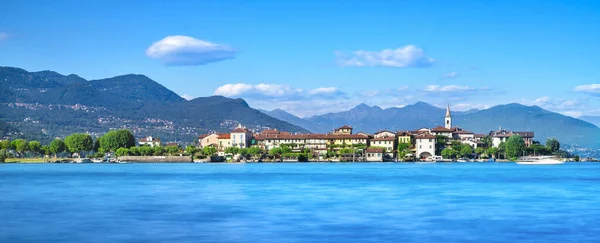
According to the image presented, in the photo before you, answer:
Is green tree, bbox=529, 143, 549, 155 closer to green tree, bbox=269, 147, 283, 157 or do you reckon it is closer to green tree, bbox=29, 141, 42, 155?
green tree, bbox=269, 147, 283, 157

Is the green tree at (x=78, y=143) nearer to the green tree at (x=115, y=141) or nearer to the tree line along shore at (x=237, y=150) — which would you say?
the tree line along shore at (x=237, y=150)

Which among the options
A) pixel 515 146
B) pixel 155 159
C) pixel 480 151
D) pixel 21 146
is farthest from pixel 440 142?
pixel 21 146

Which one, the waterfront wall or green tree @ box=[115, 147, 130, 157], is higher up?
green tree @ box=[115, 147, 130, 157]

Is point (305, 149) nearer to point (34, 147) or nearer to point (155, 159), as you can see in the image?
point (155, 159)

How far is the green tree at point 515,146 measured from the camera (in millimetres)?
137500

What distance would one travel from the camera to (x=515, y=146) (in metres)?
137

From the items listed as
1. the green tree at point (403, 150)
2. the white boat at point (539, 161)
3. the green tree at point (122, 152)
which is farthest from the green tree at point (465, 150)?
the green tree at point (122, 152)

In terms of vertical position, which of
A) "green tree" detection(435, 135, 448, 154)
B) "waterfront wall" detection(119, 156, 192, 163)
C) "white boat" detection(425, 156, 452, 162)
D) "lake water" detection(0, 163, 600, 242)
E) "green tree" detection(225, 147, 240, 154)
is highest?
"green tree" detection(435, 135, 448, 154)

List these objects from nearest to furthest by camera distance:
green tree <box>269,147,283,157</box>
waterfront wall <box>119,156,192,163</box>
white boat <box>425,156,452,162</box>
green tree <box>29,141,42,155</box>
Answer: waterfront wall <box>119,156,192,163</box> < white boat <box>425,156,452,162</box> < green tree <box>29,141,42,155</box> < green tree <box>269,147,283,157</box>

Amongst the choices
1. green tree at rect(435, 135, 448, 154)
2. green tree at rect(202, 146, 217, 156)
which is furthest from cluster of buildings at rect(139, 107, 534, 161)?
green tree at rect(202, 146, 217, 156)

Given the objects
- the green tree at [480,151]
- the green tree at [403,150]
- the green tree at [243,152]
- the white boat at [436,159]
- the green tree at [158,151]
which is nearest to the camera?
the white boat at [436,159]

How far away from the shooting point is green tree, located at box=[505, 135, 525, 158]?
13750 cm

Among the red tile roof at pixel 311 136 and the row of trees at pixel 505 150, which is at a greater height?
the red tile roof at pixel 311 136

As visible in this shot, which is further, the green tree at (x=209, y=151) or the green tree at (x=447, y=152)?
the green tree at (x=209, y=151)
